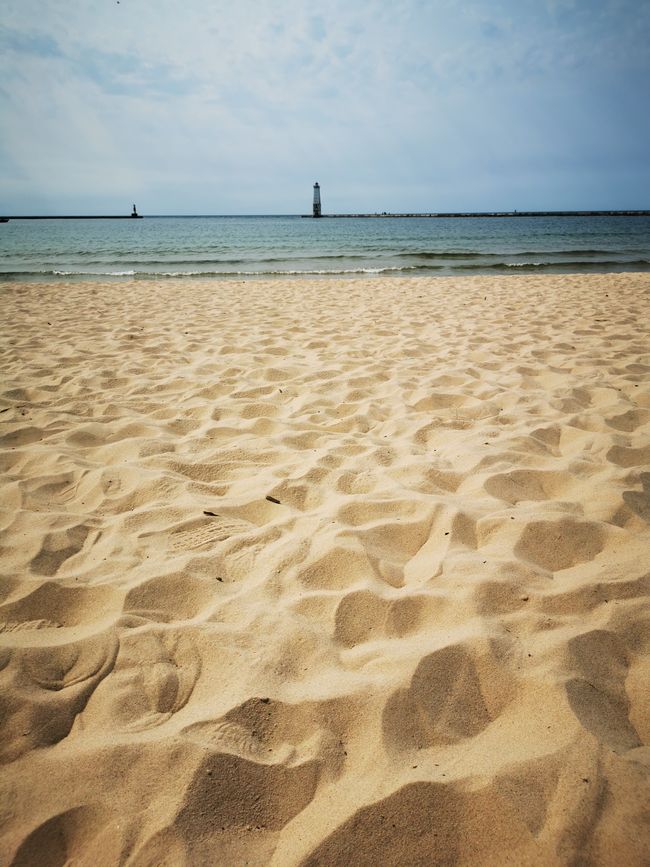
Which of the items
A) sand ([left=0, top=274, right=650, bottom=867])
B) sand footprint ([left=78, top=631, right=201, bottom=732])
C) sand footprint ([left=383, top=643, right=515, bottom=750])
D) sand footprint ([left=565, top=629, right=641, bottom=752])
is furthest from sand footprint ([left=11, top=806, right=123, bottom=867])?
sand footprint ([left=565, top=629, right=641, bottom=752])

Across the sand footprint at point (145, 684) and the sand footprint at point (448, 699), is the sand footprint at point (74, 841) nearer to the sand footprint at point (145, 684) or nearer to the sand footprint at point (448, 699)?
the sand footprint at point (145, 684)

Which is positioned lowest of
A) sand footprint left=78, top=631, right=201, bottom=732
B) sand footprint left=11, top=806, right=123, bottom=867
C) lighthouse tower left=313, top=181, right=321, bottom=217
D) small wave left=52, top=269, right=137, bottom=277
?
sand footprint left=11, top=806, right=123, bottom=867

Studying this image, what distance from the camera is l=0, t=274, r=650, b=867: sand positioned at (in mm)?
1007

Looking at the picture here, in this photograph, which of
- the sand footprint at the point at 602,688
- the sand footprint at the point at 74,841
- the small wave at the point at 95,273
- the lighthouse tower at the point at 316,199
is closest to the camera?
the sand footprint at the point at 74,841

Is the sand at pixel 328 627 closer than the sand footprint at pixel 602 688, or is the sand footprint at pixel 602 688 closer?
the sand at pixel 328 627

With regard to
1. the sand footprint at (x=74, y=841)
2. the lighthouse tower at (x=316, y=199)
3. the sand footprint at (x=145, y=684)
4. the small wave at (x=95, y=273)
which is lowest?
the sand footprint at (x=74, y=841)

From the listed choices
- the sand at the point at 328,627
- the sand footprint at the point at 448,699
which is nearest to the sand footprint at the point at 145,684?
the sand at the point at 328,627

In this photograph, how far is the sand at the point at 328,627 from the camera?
3.30 feet

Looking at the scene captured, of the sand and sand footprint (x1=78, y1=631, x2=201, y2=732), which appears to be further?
sand footprint (x1=78, y1=631, x2=201, y2=732)

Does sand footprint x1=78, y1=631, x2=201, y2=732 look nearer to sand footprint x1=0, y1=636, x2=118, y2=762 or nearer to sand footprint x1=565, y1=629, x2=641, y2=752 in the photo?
sand footprint x1=0, y1=636, x2=118, y2=762

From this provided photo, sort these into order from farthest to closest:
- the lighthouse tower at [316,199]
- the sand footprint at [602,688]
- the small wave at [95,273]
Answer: the lighthouse tower at [316,199], the small wave at [95,273], the sand footprint at [602,688]

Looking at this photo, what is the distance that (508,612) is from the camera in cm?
149

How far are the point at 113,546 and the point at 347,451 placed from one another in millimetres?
1269

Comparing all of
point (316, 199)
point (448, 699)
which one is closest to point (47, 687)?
point (448, 699)
